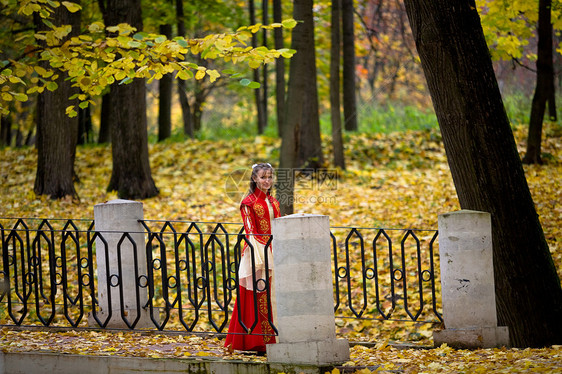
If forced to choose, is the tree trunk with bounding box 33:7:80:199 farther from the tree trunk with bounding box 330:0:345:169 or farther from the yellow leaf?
the yellow leaf

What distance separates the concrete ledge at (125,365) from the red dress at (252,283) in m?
0.65

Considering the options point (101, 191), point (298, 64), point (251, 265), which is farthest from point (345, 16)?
point (251, 265)

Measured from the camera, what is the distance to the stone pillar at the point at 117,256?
21.1 feet

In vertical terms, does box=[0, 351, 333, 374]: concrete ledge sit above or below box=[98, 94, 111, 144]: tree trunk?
below

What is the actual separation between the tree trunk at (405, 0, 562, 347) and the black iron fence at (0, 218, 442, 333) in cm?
74

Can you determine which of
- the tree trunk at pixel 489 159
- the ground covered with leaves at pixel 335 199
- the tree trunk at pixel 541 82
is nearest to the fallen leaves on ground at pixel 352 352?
the ground covered with leaves at pixel 335 199

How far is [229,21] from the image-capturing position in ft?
59.5

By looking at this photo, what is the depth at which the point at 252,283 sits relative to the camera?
570cm

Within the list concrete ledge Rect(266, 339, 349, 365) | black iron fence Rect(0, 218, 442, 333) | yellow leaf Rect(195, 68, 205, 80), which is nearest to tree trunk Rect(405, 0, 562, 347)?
black iron fence Rect(0, 218, 442, 333)

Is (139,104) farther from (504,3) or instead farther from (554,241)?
(554,241)

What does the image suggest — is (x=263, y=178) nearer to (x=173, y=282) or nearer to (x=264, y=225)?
(x=264, y=225)

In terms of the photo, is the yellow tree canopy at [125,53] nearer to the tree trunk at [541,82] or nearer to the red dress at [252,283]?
the red dress at [252,283]

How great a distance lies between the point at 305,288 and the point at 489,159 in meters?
2.46

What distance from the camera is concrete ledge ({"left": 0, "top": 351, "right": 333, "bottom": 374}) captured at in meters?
5.02
